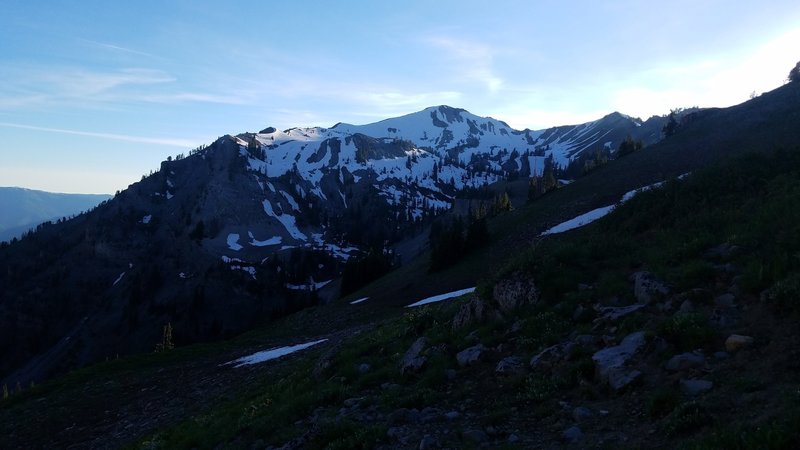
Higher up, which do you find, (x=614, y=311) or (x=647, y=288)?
(x=647, y=288)

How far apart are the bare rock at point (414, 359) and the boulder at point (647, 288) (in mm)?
6089

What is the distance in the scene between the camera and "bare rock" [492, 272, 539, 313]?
49.0 ft

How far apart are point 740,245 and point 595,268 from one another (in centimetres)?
398

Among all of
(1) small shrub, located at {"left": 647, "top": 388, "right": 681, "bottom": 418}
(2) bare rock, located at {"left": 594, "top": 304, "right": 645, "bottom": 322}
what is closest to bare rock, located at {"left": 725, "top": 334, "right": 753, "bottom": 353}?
(1) small shrub, located at {"left": 647, "top": 388, "right": 681, "bottom": 418}

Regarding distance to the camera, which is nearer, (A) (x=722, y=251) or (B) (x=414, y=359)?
(A) (x=722, y=251)

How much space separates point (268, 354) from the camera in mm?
34062

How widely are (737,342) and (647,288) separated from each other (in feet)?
11.9

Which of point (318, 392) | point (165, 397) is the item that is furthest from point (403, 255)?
point (318, 392)

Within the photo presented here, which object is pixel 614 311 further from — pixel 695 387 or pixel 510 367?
pixel 695 387

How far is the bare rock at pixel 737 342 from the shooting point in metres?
9.02

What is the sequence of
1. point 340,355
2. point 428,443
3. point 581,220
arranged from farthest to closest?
point 581,220, point 340,355, point 428,443

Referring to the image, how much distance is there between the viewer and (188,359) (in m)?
39.8

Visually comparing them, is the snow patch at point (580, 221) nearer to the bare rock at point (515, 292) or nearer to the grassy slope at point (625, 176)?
the grassy slope at point (625, 176)

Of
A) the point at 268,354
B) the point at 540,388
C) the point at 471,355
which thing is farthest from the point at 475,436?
the point at 268,354
